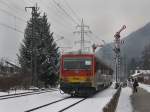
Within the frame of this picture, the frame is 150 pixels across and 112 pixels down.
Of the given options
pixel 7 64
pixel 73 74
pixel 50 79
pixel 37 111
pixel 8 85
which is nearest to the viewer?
pixel 37 111

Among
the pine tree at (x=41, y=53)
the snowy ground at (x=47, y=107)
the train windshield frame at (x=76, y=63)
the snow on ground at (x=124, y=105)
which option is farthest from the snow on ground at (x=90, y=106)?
the pine tree at (x=41, y=53)

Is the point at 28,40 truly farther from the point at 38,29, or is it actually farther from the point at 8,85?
the point at 8,85

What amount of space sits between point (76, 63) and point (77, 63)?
72 mm

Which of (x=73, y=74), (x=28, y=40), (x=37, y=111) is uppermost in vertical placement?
(x=28, y=40)

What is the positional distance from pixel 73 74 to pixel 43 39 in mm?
31163

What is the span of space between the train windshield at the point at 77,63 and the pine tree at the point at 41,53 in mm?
24099

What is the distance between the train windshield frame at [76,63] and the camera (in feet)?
115

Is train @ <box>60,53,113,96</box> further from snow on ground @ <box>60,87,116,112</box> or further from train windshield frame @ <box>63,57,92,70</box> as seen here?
snow on ground @ <box>60,87,116,112</box>

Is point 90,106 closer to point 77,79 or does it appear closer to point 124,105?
point 124,105

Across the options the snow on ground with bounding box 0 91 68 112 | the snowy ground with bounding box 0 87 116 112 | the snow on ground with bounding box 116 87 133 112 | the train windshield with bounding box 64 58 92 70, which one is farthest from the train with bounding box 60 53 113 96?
the snowy ground with bounding box 0 87 116 112

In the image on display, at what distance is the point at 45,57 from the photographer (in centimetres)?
6312

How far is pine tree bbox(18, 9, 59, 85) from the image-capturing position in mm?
62250

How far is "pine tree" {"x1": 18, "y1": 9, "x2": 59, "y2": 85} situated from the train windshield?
2410cm

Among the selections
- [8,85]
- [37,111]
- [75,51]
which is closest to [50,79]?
[8,85]
